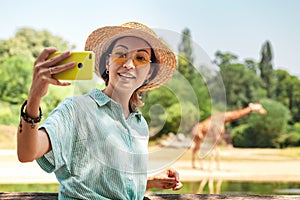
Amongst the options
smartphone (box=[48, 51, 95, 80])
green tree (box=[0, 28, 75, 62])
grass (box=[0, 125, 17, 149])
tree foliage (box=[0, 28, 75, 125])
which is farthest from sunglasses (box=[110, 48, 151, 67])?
green tree (box=[0, 28, 75, 62])

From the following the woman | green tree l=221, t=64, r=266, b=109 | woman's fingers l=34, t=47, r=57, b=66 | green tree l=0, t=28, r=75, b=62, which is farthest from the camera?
green tree l=221, t=64, r=266, b=109

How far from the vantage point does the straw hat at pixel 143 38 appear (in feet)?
3.48

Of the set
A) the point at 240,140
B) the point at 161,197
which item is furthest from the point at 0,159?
the point at 161,197

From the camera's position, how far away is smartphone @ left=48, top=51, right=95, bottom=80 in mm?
771

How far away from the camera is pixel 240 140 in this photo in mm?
11633

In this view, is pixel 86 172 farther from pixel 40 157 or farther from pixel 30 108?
pixel 30 108

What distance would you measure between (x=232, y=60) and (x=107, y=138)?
11.1m

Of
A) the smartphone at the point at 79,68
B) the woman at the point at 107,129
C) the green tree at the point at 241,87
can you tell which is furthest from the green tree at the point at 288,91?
the smartphone at the point at 79,68

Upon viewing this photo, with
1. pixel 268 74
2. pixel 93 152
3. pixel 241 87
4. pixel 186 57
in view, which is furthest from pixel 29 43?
pixel 93 152

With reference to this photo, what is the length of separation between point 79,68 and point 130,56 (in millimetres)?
265

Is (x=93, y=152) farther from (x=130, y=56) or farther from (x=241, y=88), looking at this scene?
(x=241, y=88)

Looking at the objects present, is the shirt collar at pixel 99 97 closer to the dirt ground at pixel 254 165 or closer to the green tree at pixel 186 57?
the green tree at pixel 186 57

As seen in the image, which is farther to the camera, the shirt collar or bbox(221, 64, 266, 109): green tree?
bbox(221, 64, 266, 109): green tree

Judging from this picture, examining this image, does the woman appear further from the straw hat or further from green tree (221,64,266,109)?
green tree (221,64,266,109)
